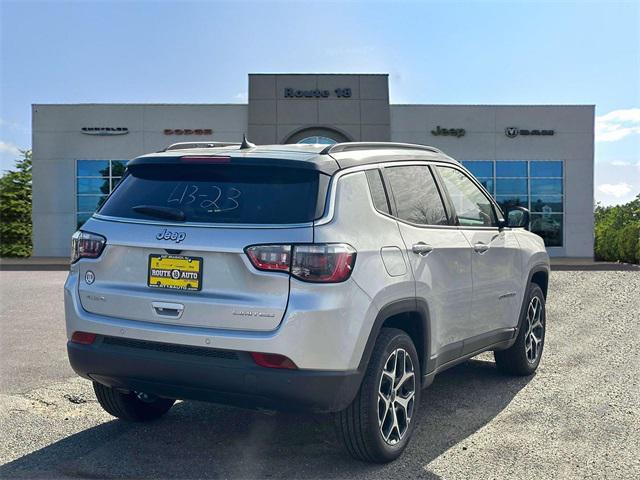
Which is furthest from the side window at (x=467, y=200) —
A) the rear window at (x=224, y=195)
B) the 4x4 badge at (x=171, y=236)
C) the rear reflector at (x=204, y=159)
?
the 4x4 badge at (x=171, y=236)

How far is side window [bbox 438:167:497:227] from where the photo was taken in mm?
5246

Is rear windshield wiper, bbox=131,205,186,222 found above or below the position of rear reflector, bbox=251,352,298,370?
above

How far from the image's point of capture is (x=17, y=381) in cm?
610

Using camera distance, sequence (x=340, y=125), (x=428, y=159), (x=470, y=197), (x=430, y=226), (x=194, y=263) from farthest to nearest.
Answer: (x=340, y=125), (x=470, y=197), (x=428, y=159), (x=430, y=226), (x=194, y=263)

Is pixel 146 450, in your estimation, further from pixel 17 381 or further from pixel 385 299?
pixel 17 381

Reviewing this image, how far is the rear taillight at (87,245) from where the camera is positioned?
13.2 feet

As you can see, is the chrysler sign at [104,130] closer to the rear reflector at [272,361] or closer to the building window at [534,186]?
the building window at [534,186]

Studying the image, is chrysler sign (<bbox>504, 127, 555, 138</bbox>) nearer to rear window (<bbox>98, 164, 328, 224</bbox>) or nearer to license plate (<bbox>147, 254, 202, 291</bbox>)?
rear window (<bbox>98, 164, 328, 224</bbox>)

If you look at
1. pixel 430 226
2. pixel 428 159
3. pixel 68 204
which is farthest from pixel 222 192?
pixel 68 204

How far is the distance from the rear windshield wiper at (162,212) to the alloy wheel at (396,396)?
1.44 metres

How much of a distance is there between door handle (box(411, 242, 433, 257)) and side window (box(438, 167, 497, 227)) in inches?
29.3

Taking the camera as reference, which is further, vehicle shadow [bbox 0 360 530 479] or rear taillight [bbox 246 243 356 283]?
vehicle shadow [bbox 0 360 530 479]

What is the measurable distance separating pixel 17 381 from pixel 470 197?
4.18 m

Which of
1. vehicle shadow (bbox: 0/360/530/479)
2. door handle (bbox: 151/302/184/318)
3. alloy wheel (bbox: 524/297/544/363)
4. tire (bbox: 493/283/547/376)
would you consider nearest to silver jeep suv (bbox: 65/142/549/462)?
door handle (bbox: 151/302/184/318)
